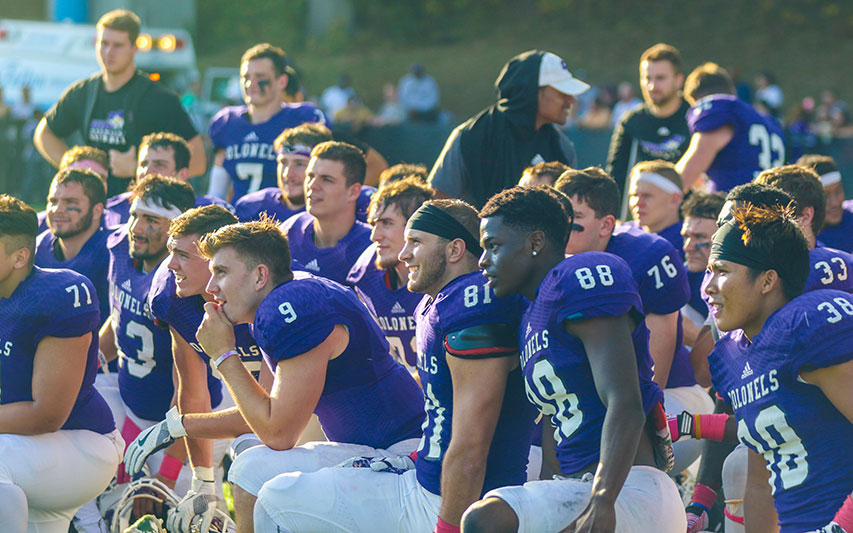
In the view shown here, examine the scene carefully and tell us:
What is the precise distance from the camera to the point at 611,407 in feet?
11.4

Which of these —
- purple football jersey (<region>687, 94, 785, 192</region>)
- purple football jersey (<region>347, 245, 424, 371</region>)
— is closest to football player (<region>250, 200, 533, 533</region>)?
purple football jersey (<region>347, 245, 424, 371</region>)

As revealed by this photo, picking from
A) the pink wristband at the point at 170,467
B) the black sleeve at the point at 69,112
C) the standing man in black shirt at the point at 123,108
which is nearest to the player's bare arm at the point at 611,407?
the pink wristband at the point at 170,467

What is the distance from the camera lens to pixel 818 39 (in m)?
27.6

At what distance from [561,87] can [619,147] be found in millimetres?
1715

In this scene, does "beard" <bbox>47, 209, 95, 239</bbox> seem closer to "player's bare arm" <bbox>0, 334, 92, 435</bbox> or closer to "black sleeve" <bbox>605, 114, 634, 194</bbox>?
"player's bare arm" <bbox>0, 334, 92, 435</bbox>

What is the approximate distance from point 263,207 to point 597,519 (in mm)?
4375

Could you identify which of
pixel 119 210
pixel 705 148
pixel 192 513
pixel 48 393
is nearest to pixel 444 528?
pixel 192 513

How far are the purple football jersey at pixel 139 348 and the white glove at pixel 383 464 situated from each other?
196 centimetres

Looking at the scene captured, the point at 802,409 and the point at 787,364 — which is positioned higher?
the point at 787,364

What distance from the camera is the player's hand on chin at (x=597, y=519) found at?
3.37 metres

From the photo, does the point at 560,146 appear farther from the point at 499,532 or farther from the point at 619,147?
the point at 499,532

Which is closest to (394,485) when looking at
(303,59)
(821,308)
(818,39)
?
(821,308)

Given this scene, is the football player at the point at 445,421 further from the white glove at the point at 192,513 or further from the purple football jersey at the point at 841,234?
the purple football jersey at the point at 841,234

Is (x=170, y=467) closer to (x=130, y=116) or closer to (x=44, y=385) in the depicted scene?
(x=44, y=385)
